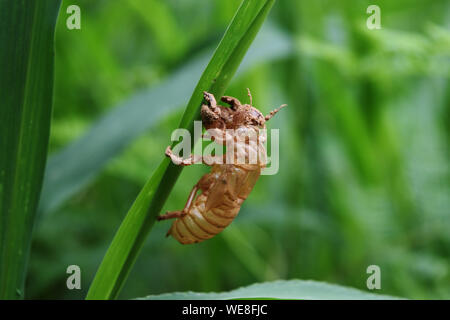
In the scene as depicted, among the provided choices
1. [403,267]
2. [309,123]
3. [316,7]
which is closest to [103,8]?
[316,7]

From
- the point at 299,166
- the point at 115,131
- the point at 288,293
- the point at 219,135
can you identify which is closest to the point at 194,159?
the point at 219,135

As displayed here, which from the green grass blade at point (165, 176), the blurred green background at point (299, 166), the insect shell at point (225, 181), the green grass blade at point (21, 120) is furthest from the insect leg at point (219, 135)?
the blurred green background at point (299, 166)

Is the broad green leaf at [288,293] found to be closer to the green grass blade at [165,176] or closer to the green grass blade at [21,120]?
the green grass blade at [165,176]

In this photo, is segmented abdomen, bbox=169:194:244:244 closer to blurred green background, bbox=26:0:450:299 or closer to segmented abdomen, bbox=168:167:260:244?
segmented abdomen, bbox=168:167:260:244

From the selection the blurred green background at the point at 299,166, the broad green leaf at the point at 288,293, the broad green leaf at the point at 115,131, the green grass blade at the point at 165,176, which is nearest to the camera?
the green grass blade at the point at 165,176

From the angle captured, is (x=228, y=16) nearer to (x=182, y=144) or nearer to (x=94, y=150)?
(x=94, y=150)

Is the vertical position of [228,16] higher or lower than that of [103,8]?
lower

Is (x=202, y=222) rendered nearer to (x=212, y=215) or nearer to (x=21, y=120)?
(x=212, y=215)
